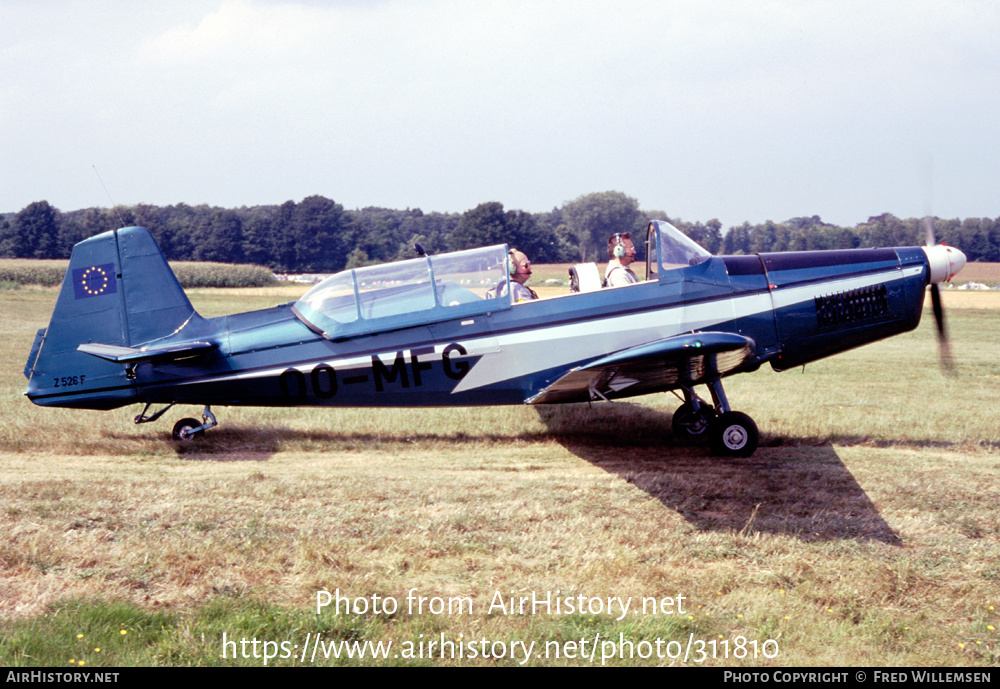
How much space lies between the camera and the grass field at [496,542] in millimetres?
3816

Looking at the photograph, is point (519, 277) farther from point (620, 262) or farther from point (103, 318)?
point (103, 318)

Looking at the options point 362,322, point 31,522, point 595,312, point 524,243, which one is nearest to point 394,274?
point 362,322

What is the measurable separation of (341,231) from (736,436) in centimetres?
4518

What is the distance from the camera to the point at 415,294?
7.24 m

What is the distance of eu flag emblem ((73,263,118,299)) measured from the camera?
25.0ft

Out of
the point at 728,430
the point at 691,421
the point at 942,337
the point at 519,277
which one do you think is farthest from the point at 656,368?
the point at 942,337

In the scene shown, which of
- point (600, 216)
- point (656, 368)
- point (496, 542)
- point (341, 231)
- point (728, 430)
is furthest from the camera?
point (341, 231)

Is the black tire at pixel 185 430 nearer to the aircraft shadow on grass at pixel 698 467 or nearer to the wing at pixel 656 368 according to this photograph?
the aircraft shadow on grass at pixel 698 467

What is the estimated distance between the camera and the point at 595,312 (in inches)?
277

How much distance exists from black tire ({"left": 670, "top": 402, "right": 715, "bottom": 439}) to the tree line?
41.5 feet

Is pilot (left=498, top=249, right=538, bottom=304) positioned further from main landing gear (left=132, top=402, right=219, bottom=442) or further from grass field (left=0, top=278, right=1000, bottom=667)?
main landing gear (left=132, top=402, right=219, bottom=442)

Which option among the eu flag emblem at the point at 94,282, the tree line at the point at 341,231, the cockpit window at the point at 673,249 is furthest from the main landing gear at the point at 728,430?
the tree line at the point at 341,231

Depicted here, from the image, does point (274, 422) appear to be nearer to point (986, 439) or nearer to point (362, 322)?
point (362, 322)

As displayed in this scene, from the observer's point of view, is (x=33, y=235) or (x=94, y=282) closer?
(x=94, y=282)
